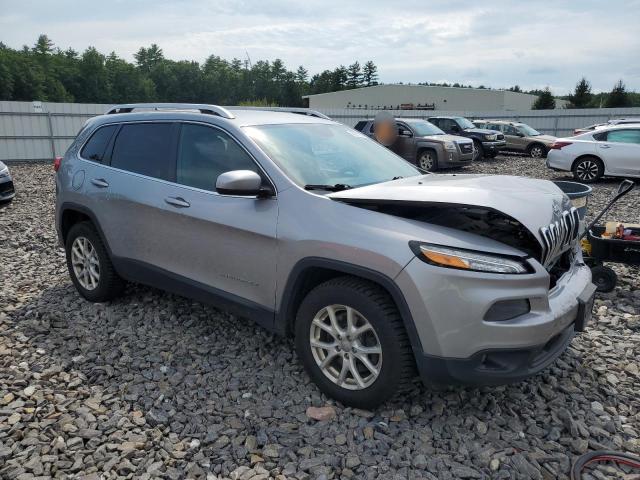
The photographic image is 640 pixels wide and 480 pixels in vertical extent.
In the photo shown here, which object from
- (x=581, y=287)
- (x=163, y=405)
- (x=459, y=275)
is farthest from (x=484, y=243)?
(x=163, y=405)

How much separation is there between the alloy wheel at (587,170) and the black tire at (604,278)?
9302 millimetres

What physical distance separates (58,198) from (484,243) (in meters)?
3.95

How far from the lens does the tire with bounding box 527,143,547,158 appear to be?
1992 centimetres

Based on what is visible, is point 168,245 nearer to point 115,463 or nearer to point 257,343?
point 257,343

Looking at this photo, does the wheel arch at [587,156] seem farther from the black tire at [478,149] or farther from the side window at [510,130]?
the side window at [510,130]

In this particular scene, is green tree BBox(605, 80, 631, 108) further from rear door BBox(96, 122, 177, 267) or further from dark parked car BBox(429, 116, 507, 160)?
rear door BBox(96, 122, 177, 267)

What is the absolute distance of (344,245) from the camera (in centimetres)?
288

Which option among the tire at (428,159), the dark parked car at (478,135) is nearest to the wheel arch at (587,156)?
the tire at (428,159)

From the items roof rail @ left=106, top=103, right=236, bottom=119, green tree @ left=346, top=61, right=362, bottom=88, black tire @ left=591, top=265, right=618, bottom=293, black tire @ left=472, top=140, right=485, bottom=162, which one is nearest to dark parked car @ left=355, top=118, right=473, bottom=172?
black tire @ left=472, top=140, right=485, bottom=162

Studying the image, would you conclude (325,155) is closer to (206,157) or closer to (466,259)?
(206,157)

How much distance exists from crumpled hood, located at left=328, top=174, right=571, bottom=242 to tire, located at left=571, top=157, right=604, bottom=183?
11.1 m

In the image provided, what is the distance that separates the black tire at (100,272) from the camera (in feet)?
14.7

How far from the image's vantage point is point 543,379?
3424mm

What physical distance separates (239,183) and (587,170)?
12.6m
